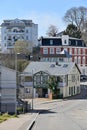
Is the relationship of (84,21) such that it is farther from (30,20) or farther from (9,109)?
(9,109)

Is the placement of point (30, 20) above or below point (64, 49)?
above

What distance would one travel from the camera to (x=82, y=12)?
138250 millimetres

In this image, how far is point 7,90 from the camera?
68688mm

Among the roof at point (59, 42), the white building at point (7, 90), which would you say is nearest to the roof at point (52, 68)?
the white building at point (7, 90)

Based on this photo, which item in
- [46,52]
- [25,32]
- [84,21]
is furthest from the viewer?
[25,32]

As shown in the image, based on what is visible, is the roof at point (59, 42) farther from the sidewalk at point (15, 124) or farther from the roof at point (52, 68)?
the sidewalk at point (15, 124)

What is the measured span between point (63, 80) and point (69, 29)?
51.5 metres

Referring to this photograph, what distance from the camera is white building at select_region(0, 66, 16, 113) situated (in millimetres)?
65312

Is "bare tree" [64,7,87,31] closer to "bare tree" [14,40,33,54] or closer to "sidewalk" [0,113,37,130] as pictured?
"bare tree" [14,40,33,54]

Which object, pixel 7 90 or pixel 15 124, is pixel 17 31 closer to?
pixel 7 90

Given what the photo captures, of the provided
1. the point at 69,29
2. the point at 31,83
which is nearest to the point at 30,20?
the point at 69,29

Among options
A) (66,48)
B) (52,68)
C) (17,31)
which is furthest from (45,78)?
(17,31)

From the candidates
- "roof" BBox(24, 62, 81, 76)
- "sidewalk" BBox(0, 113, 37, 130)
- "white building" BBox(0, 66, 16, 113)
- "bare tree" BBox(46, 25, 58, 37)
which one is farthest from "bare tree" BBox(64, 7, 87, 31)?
"sidewalk" BBox(0, 113, 37, 130)

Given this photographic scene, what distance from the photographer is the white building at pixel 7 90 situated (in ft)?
Result: 214
